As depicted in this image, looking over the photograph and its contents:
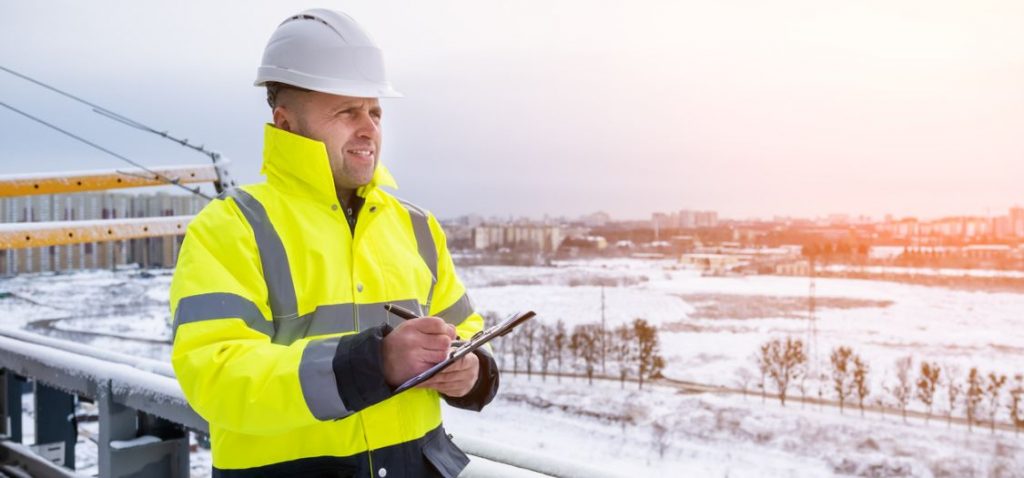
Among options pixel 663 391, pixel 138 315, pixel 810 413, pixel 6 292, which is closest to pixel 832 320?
pixel 810 413

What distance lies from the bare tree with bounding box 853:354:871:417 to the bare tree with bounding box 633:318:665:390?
837 cm

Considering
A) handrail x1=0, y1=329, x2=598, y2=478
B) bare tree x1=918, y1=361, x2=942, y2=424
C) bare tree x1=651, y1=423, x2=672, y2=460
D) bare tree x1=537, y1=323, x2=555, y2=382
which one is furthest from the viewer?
bare tree x1=537, y1=323, x2=555, y2=382

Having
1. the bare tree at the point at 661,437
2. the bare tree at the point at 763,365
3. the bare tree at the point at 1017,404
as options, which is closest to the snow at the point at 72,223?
the bare tree at the point at 661,437

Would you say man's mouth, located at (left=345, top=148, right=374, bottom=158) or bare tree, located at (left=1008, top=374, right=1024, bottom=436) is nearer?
man's mouth, located at (left=345, top=148, right=374, bottom=158)

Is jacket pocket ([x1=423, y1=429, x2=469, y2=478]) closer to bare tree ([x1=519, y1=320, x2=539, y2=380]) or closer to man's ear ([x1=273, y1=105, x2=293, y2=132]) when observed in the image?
man's ear ([x1=273, y1=105, x2=293, y2=132])

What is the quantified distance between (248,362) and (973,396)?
3820 cm

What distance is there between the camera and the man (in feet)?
2.24

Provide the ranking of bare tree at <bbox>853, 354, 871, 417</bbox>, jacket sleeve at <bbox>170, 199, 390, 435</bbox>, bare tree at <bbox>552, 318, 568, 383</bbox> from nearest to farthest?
jacket sleeve at <bbox>170, 199, 390, 435</bbox> → bare tree at <bbox>853, 354, 871, 417</bbox> → bare tree at <bbox>552, 318, 568, 383</bbox>

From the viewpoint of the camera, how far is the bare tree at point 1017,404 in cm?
3167

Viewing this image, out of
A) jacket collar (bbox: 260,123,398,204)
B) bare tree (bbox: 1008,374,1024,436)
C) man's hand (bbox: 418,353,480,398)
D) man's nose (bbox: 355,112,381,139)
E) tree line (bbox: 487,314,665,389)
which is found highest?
man's nose (bbox: 355,112,381,139)

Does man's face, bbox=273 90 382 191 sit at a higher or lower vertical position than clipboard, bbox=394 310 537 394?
higher

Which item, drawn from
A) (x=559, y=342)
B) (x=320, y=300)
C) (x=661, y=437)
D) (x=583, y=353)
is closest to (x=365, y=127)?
(x=320, y=300)

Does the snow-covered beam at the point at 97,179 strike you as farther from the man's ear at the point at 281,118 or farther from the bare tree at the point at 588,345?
the bare tree at the point at 588,345

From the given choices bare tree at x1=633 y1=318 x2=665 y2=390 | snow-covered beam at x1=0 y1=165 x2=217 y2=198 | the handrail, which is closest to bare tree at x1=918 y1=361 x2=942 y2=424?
bare tree at x1=633 y1=318 x2=665 y2=390
